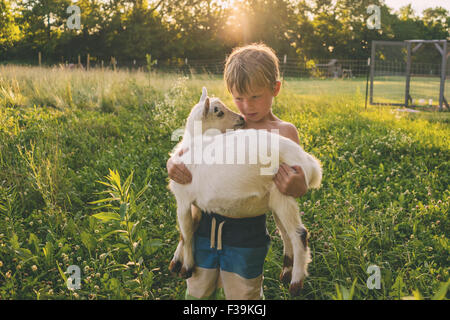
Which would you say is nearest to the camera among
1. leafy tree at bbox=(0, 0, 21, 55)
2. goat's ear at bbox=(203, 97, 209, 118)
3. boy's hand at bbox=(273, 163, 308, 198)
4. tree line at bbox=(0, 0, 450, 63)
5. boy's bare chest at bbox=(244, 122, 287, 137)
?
boy's hand at bbox=(273, 163, 308, 198)

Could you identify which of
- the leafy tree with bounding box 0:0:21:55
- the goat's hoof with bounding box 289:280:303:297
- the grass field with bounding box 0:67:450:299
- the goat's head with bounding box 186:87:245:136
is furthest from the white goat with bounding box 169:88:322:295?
the leafy tree with bounding box 0:0:21:55

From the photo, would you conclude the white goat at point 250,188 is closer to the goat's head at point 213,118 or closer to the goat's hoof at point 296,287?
the goat's hoof at point 296,287

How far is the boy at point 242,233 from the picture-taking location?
191 centimetres

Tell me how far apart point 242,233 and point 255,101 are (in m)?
0.79

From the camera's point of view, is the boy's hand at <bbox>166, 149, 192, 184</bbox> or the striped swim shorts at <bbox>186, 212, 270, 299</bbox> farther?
the striped swim shorts at <bbox>186, 212, 270, 299</bbox>

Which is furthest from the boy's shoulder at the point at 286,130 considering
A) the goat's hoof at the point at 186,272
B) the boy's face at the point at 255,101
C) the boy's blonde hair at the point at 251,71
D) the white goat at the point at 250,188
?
the goat's hoof at the point at 186,272

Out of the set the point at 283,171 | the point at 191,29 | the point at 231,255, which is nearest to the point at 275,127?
the point at 283,171

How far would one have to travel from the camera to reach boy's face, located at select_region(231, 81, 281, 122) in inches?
76.8

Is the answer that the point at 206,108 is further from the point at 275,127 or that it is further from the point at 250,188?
the point at 250,188

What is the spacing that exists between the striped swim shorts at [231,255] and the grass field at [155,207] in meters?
0.54

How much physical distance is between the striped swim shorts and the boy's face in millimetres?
634

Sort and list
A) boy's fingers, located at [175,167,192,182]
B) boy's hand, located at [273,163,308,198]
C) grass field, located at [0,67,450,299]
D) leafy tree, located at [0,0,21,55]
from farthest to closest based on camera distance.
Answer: leafy tree, located at [0,0,21,55]
grass field, located at [0,67,450,299]
boy's fingers, located at [175,167,192,182]
boy's hand, located at [273,163,308,198]

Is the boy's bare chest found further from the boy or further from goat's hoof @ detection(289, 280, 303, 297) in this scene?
goat's hoof @ detection(289, 280, 303, 297)

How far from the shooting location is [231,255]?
1.94 metres
